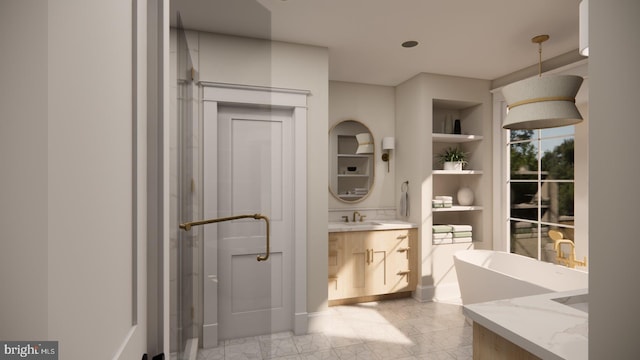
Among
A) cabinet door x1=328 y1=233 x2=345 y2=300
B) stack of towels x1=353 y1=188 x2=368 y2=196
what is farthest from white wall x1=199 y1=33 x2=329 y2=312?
stack of towels x1=353 y1=188 x2=368 y2=196

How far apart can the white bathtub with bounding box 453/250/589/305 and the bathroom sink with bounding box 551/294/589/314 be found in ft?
2.86

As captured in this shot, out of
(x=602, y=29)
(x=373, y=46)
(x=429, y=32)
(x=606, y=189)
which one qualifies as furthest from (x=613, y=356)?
(x=373, y=46)

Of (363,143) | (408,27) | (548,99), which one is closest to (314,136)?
(408,27)

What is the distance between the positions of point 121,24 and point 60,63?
0.89ft

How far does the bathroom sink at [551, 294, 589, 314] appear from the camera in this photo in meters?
1.40

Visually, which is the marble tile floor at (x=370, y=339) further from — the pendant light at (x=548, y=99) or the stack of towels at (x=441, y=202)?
the pendant light at (x=548, y=99)

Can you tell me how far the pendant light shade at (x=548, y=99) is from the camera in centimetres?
179

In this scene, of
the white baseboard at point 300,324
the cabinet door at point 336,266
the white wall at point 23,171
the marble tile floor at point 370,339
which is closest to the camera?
the white wall at point 23,171

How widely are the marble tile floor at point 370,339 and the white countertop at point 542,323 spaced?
134 cm

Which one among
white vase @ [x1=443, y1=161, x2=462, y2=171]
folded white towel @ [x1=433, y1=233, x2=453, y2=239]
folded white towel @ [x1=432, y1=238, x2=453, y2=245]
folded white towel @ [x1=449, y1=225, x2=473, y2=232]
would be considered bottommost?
folded white towel @ [x1=432, y1=238, x2=453, y2=245]

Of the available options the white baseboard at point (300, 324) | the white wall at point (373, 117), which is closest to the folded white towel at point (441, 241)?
the white wall at point (373, 117)

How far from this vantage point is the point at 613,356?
63cm

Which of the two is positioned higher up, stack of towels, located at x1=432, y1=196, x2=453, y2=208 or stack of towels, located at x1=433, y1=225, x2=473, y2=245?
stack of towels, located at x1=432, y1=196, x2=453, y2=208

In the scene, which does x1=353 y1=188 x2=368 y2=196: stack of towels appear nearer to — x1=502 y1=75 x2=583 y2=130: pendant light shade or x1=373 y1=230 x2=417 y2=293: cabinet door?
x1=373 y1=230 x2=417 y2=293: cabinet door
